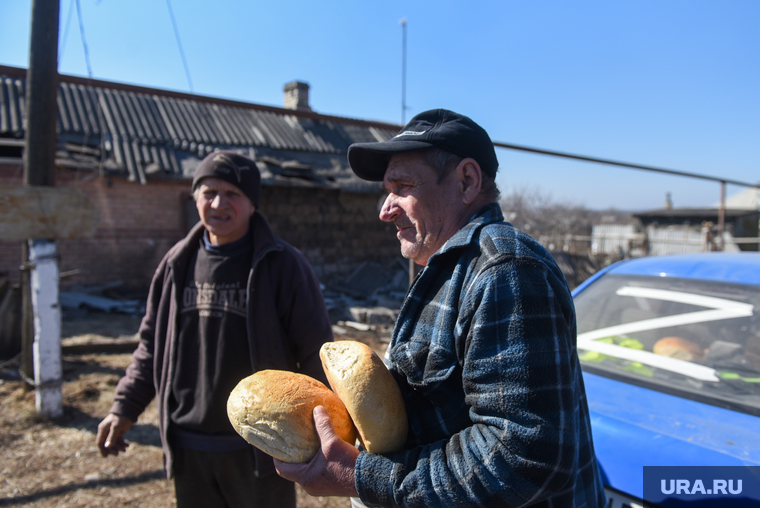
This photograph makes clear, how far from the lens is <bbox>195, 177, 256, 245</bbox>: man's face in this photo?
2070 millimetres

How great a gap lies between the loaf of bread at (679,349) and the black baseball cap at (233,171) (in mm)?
2148

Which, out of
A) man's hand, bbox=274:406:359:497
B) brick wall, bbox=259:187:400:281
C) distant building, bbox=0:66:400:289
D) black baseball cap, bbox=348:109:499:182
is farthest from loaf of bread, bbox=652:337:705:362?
brick wall, bbox=259:187:400:281

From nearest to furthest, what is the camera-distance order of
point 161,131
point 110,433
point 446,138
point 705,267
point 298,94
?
point 446,138 → point 110,433 → point 705,267 → point 161,131 → point 298,94

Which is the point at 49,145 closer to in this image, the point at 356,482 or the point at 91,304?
the point at 356,482

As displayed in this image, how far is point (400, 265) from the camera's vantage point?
1222 centimetres

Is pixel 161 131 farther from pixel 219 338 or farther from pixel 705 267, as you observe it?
pixel 705 267

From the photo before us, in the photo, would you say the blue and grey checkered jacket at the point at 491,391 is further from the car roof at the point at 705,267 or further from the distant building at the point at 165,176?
the distant building at the point at 165,176

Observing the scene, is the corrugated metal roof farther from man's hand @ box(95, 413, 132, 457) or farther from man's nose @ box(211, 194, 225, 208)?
man's hand @ box(95, 413, 132, 457)

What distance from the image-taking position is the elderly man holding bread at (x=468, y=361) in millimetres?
883

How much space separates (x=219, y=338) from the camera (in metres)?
1.96

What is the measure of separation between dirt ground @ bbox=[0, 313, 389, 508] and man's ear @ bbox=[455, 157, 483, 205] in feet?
7.94

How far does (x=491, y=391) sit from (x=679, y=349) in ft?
6.01

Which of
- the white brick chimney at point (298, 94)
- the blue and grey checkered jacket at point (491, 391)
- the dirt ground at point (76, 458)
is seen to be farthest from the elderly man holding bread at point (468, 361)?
the white brick chimney at point (298, 94)

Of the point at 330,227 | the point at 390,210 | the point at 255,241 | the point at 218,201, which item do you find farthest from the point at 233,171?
the point at 330,227
